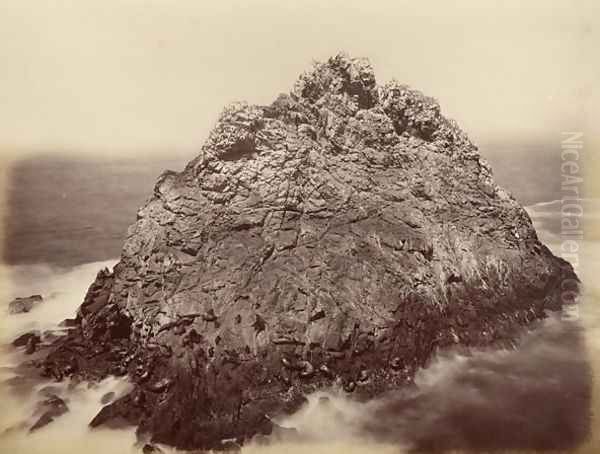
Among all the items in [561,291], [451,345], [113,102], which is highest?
[113,102]

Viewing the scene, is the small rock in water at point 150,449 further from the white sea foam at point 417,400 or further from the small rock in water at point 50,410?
the small rock in water at point 50,410

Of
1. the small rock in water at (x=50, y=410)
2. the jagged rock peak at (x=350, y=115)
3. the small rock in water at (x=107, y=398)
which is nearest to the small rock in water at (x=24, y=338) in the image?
the small rock in water at (x=50, y=410)

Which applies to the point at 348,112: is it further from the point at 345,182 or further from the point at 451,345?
the point at 451,345

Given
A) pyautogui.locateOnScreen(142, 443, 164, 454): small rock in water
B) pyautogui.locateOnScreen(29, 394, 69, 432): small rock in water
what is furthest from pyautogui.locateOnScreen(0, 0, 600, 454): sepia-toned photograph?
pyautogui.locateOnScreen(142, 443, 164, 454): small rock in water

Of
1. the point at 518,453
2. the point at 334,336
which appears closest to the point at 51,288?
the point at 334,336

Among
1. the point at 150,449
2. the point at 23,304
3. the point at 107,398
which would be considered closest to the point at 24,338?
the point at 23,304

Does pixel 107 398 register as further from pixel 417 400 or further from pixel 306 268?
pixel 417 400

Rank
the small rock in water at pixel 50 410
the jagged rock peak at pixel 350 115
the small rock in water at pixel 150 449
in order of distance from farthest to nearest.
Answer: the jagged rock peak at pixel 350 115 → the small rock in water at pixel 50 410 → the small rock in water at pixel 150 449

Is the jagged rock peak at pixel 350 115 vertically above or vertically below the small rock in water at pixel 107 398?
above
